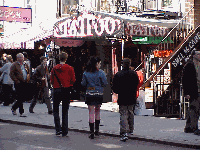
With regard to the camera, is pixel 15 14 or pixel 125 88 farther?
pixel 15 14

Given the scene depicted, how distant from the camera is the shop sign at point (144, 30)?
61.7ft

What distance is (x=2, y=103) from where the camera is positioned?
21.8 m

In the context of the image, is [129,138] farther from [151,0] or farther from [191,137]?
[151,0]

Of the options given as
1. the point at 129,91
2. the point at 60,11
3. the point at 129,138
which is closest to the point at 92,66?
the point at 129,91

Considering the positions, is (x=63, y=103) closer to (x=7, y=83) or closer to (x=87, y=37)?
(x=87, y=37)

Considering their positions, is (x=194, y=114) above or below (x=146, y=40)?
below

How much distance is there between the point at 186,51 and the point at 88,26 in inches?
143

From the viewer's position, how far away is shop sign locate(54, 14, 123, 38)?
61.8 feet

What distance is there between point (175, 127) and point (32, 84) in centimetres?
482

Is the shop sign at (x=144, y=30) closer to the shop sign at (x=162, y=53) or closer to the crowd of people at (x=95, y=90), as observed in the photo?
the shop sign at (x=162, y=53)

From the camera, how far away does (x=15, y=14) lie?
2488cm

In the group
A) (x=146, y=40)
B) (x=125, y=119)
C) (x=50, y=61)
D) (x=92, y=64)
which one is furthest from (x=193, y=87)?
(x=50, y=61)

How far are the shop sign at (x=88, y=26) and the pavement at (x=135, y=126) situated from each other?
9.27 feet

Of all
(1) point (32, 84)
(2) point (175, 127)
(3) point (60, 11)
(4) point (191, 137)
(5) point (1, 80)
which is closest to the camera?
(4) point (191, 137)
